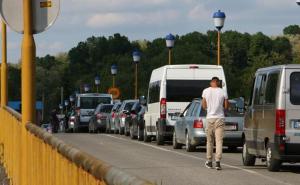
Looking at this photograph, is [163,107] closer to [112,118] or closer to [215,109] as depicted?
[215,109]

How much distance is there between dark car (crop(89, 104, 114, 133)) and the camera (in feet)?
162

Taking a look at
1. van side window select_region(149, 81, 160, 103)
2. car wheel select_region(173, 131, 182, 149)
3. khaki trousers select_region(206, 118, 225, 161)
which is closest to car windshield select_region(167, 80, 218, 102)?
van side window select_region(149, 81, 160, 103)

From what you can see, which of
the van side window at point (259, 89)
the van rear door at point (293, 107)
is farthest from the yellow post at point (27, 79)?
the van side window at point (259, 89)

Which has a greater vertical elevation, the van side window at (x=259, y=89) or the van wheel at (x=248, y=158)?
the van side window at (x=259, y=89)

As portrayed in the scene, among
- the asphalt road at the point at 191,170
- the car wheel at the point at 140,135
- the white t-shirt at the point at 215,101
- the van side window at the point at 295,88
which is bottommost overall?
the car wheel at the point at 140,135

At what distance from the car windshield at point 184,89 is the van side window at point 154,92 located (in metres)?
0.80

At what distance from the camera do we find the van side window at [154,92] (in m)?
31.2

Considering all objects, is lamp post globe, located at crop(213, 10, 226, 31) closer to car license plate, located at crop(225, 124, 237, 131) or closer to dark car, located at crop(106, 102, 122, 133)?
car license plate, located at crop(225, 124, 237, 131)

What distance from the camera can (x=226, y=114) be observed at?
26.0 m

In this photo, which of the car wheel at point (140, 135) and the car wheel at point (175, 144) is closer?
the car wheel at point (175, 144)

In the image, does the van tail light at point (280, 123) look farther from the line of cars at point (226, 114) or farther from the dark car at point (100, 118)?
the dark car at point (100, 118)

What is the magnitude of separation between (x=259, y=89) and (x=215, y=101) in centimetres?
95

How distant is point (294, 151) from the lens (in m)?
17.2

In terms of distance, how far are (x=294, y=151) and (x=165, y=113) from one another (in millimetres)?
13273
